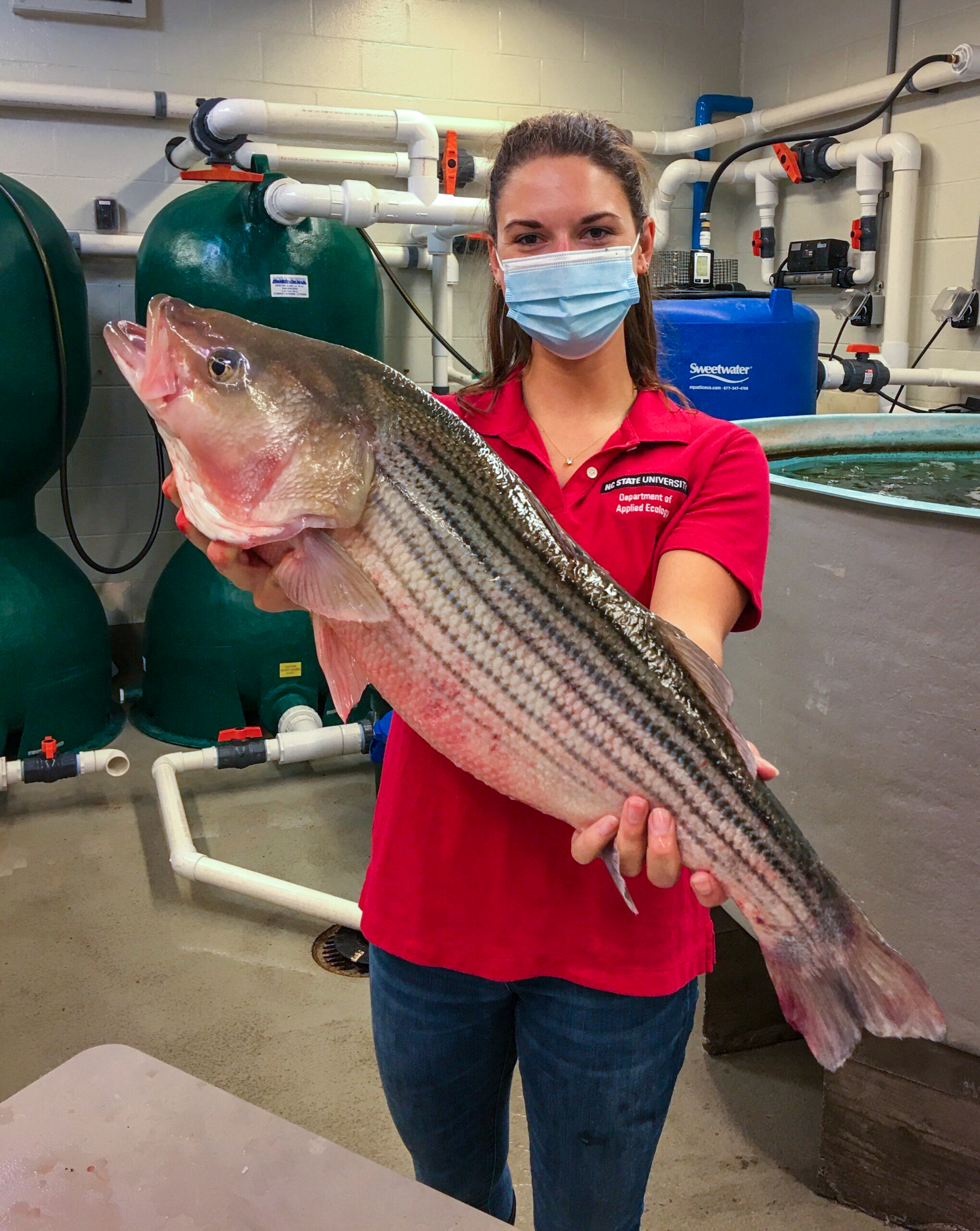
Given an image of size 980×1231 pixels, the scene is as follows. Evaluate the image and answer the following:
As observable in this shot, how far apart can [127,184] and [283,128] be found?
0.89m

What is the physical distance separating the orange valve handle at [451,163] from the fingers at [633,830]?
11.2ft

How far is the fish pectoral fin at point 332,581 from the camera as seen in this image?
3.07ft

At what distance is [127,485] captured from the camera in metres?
4.25

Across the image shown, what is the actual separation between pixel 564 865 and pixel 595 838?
15 centimetres

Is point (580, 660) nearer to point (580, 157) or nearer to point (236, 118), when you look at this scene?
point (580, 157)

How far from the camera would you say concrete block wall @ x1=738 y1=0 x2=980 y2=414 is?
13.0 ft

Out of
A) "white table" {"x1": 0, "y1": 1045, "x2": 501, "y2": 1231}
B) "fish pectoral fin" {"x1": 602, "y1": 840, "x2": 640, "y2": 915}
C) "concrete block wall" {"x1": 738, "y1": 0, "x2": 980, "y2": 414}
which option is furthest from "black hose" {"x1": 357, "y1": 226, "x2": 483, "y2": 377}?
"white table" {"x1": 0, "y1": 1045, "x2": 501, "y2": 1231}

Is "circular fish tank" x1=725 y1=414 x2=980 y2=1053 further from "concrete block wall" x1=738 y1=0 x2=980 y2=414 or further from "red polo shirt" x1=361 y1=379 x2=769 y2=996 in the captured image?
"concrete block wall" x1=738 y1=0 x2=980 y2=414

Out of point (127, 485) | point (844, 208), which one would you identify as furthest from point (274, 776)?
point (844, 208)

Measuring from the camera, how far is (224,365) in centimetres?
94

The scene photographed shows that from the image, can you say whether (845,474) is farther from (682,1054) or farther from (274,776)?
(274,776)

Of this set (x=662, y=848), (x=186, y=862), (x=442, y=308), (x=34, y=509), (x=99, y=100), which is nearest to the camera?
(x=662, y=848)

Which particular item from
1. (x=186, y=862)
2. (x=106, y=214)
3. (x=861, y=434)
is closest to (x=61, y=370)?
(x=106, y=214)

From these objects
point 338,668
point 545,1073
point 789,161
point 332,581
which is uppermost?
point 789,161
